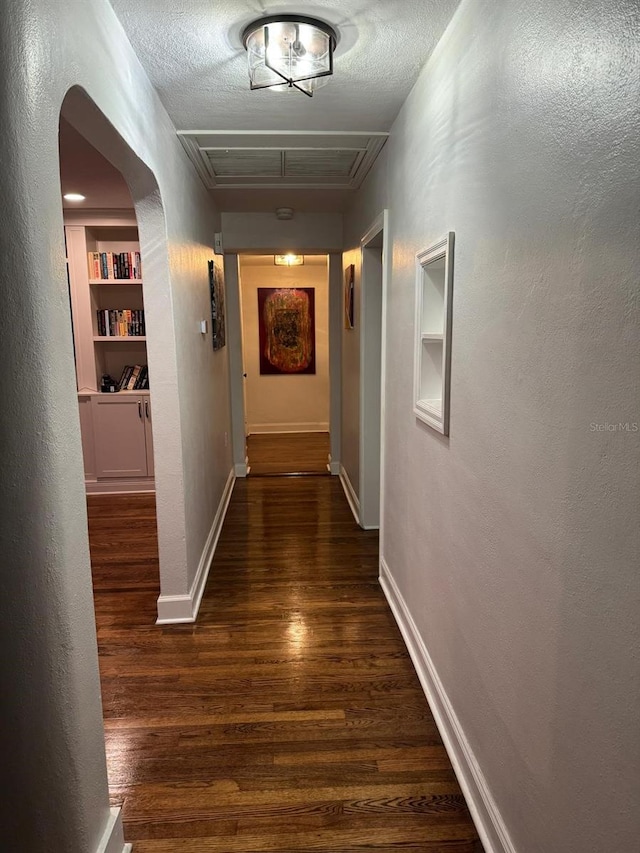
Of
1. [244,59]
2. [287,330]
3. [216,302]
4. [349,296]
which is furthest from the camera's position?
[287,330]

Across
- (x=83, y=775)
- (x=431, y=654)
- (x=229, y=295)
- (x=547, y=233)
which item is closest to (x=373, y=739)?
(x=431, y=654)

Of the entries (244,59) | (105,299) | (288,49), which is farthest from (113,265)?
(288,49)

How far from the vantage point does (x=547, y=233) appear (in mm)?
1120

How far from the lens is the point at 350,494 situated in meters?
4.60

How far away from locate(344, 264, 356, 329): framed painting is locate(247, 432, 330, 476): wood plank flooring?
1.71m

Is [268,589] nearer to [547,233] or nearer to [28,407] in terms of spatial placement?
[28,407]

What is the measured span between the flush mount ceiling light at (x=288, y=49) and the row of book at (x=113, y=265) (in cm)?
317

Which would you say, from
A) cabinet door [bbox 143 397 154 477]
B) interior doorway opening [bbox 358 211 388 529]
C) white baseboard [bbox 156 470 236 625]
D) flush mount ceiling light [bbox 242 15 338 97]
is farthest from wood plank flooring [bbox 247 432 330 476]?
flush mount ceiling light [bbox 242 15 338 97]

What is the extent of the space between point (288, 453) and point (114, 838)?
4992 millimetres

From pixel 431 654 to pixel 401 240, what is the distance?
184 cm

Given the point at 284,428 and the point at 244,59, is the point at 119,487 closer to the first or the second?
the point at 284,428

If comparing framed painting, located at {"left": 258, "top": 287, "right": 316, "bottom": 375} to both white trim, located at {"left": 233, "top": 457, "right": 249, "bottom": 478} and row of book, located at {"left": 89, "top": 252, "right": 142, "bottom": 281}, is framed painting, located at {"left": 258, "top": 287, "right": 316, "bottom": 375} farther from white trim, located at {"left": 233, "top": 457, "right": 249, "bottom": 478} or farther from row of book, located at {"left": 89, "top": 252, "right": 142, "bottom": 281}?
row of book, located at {"left": 89, "top": 252, "right": 142, "bottom": 281}

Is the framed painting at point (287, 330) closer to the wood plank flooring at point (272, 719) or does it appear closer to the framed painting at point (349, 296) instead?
the framed painting at point (349, 296)

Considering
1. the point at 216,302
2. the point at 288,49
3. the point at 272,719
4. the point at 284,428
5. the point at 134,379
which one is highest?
the point at 288,49
